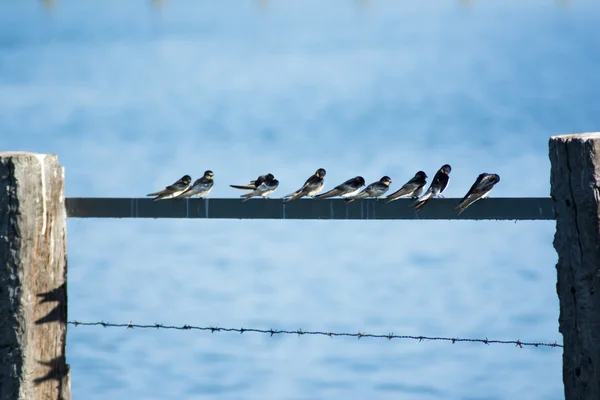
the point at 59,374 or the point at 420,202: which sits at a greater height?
the point at 420,202

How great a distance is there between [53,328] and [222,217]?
1.18 m

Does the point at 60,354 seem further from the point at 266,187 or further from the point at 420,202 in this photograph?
the point at 266,187

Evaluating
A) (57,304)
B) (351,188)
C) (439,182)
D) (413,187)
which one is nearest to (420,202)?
(413,187)

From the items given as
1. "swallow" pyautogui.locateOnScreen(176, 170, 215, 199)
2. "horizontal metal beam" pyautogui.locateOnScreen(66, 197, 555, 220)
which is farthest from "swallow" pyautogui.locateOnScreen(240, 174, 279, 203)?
"horizontal metal beam" pyautogui.locateOnScreen(66, 197, 555, 220)

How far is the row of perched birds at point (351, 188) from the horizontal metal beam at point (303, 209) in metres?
0.05

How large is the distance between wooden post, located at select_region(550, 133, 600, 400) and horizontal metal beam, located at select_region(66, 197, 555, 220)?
0.33 metres

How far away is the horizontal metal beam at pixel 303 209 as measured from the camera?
15.9 ft

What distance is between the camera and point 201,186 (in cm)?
739

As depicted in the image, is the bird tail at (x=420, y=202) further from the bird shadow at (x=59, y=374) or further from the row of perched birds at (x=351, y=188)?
the bird shadow at (x=59, y=374)

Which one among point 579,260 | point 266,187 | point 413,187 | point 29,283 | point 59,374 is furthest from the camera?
point 266,187

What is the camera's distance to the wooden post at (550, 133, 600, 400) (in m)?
4.31

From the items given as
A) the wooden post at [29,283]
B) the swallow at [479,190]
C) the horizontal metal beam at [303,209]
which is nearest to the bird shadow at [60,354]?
the wooden post at [29,283]

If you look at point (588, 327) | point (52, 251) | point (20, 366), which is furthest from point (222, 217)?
point (588, 327)

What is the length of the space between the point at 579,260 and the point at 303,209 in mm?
1601
